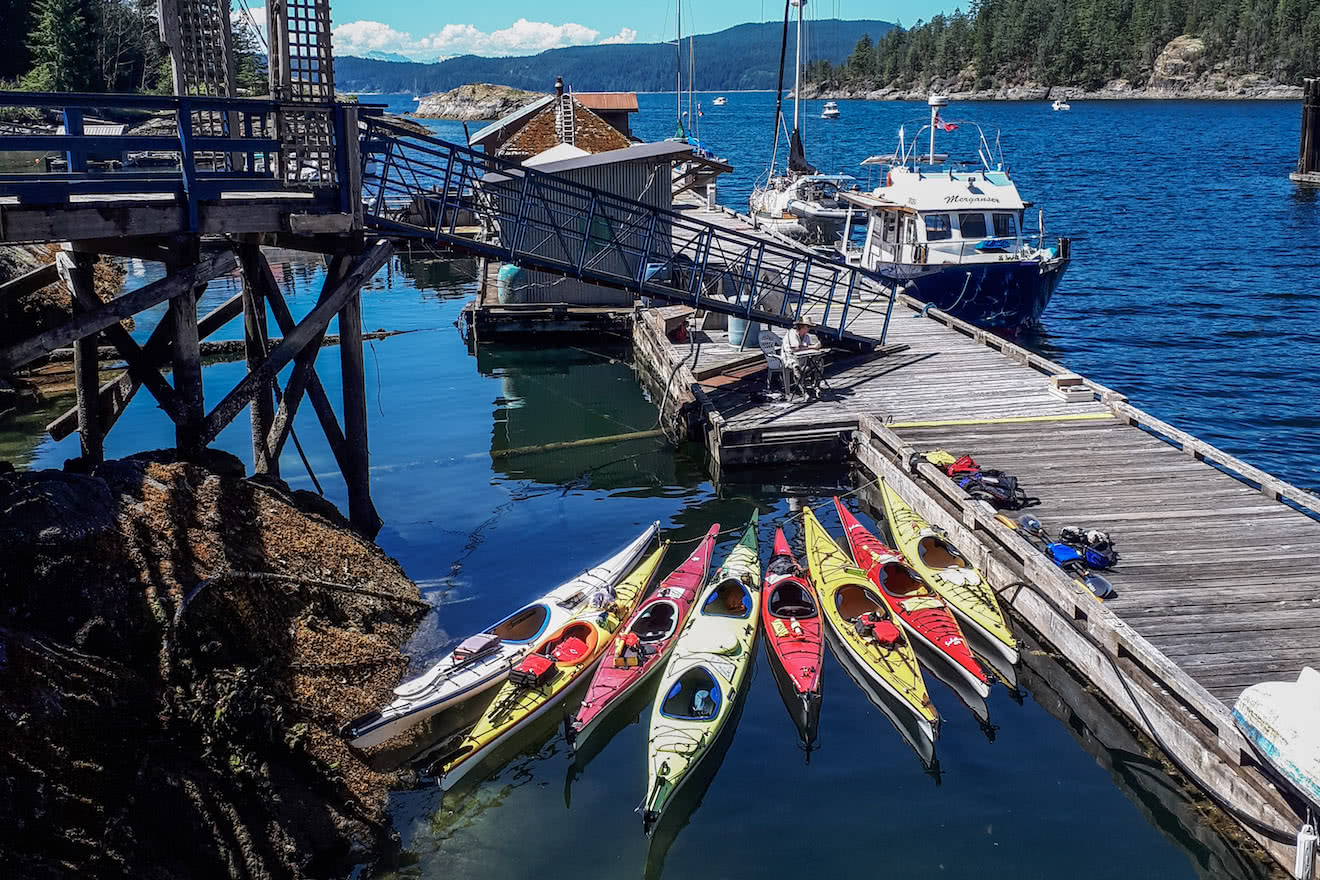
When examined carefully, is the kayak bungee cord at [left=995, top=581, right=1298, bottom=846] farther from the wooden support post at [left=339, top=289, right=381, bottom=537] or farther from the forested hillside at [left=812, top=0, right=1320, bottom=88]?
the forested hillside at [left=812, top=0, right=1320, bottom=88]

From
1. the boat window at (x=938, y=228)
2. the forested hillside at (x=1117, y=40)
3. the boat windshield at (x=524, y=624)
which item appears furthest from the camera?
the forested hillside at (x=1117, y=40)

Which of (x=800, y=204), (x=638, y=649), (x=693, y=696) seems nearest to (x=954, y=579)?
(x=693, y=696)

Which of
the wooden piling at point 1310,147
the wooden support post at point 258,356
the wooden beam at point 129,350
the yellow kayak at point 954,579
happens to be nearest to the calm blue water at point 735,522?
the yellow kayak at point 954,579

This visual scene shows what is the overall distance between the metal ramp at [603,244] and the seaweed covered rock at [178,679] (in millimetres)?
5174

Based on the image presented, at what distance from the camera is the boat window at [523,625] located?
13.4m

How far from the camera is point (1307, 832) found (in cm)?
906

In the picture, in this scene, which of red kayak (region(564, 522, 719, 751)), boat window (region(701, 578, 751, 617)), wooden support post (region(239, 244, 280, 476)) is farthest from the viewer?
wooden support post (region(239, 244, 280, 476))

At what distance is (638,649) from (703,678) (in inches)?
30.8

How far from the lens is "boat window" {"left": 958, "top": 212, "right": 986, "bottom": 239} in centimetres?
2958

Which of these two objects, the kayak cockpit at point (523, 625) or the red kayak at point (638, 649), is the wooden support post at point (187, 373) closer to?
the kayak cockpit at point (523, 625)

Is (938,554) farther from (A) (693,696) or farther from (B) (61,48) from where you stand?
(B) (61,48)

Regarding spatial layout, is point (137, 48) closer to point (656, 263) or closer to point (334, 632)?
point (656, 263)

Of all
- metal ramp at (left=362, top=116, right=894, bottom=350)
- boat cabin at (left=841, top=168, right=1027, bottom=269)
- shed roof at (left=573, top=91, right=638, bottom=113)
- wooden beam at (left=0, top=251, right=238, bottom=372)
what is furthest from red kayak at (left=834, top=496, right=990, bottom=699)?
shed roof at (left=573, top=91, right=638, bottom=113)

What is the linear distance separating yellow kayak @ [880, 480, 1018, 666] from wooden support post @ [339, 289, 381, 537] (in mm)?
7409
